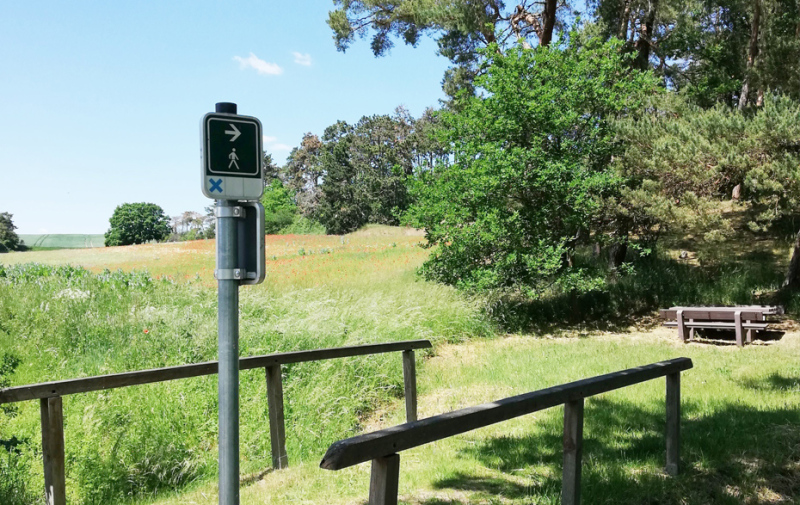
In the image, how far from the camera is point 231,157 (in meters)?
2.63

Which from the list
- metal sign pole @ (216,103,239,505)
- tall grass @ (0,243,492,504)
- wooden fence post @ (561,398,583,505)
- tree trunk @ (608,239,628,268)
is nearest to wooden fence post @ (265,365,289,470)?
tall grass @ (0,243,492,504)

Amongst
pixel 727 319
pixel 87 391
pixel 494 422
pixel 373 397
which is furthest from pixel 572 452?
pixel 727 319

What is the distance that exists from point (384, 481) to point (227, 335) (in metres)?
0.90

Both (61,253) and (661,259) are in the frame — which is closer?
(661,259)

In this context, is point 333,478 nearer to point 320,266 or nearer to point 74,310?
point 74,310

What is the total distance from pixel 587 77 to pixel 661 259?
20.9 feet

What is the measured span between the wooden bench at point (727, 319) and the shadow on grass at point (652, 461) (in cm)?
547

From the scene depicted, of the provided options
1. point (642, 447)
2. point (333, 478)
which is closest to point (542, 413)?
point (642, 447)

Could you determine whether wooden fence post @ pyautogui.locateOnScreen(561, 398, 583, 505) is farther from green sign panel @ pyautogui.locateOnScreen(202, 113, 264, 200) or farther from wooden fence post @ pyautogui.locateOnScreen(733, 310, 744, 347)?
wooden fence post @ pyautogui.locateOnScreen(733, 310, 744, 347)

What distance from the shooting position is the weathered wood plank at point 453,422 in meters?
2.23

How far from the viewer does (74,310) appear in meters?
9.72

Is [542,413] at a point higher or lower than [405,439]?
lower

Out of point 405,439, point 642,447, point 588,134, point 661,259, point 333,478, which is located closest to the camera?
point 405,439

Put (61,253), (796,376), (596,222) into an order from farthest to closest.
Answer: (61,253)
(596,222)
(796,376)
